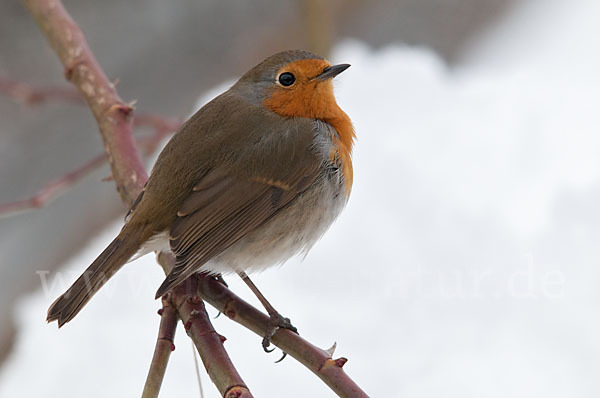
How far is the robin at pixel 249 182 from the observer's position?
5.60 feet

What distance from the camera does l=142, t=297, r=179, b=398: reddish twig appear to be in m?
1.35

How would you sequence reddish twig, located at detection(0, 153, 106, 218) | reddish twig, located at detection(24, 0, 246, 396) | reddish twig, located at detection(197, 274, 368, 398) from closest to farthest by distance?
reddish twig, located at detection(197, 274, 368, 398) < reddish twig, located at detection(24, 0, 246, 396) < reddish twig, located at detection(0, 153, 106, 218)

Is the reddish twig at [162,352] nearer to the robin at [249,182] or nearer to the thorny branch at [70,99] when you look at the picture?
the robin at [249,182]

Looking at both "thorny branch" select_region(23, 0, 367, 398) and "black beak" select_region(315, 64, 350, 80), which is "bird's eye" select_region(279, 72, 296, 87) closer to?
"black beak" select_region(315, 64, 350, 80)

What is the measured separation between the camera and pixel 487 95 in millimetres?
3244

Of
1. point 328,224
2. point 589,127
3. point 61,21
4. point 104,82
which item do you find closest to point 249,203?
point 328,224

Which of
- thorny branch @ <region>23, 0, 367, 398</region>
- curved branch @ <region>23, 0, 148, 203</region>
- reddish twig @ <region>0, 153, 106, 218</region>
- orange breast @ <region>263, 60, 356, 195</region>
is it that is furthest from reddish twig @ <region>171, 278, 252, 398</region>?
reddish twig @ <region>0, 153, 106, 218</region>

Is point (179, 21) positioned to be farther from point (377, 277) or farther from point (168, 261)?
point (168, 261)

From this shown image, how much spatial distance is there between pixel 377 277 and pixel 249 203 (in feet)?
2.81

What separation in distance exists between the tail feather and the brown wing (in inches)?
4.0

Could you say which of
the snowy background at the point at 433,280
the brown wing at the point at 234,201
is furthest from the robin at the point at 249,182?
the snowy background at the point at 433,280

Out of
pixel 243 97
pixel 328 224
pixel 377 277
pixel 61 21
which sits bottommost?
pixel 328 224

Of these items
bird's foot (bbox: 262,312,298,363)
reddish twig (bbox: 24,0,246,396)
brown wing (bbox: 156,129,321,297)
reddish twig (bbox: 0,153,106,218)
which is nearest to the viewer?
bird's foot (bbox: 262,312,298,363)

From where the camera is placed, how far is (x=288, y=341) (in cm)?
147
